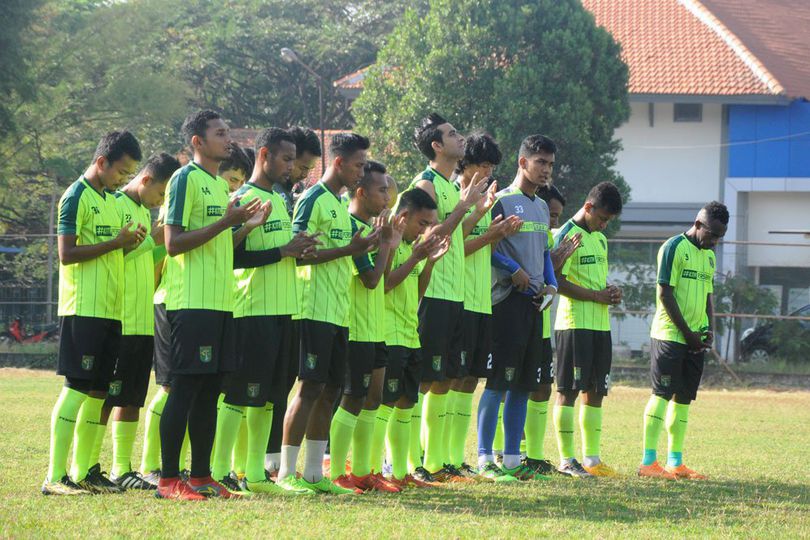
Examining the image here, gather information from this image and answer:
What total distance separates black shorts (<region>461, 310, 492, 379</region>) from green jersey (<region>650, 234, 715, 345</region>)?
6.15 ft

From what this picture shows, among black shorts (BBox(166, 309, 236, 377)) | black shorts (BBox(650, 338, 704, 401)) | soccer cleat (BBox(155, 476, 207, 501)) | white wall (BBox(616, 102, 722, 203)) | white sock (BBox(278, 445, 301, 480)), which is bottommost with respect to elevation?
soccer cleat (BBox(155, 476, 207, 501))

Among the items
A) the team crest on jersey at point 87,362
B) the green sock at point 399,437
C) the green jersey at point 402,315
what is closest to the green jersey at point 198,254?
the team crest on jersey at point 87,362

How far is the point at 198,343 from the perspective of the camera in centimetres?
791

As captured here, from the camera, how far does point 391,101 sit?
33156 mm

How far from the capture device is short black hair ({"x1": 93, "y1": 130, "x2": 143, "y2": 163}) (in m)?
8.58

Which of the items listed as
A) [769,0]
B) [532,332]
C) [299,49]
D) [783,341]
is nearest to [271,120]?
[299,49]

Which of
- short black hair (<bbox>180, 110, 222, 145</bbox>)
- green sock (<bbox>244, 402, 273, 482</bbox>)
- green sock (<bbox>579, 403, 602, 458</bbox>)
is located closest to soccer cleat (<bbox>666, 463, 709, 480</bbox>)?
green sock (<bbox>579, 403, 602, 458</bbox>)

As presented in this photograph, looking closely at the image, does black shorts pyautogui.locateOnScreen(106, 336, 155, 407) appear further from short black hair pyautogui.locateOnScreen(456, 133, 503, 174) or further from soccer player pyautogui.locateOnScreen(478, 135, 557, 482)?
short black hair pyautogui.locateOnScreen(456, 133, 503, 174)

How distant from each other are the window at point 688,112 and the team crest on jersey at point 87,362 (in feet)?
102

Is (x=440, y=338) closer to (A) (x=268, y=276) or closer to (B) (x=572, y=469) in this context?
(A) (x=268, y=276)

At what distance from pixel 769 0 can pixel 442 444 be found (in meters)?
39.4

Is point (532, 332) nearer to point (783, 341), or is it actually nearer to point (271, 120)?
point (783, 341)

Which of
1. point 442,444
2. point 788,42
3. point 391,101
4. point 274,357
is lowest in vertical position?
point 442,444

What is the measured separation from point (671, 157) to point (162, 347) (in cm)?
3016
